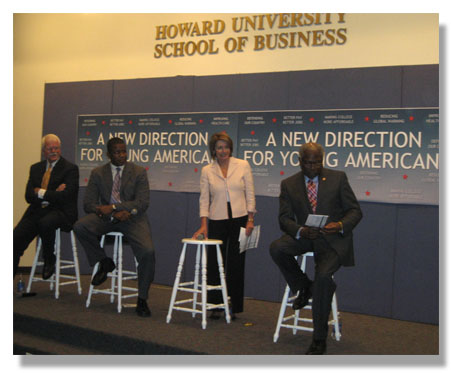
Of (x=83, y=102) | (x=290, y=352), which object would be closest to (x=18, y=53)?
(x=83, y=102)

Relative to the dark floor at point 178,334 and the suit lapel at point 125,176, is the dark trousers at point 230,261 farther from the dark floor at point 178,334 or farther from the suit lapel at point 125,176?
the suit lapel at point 125,176

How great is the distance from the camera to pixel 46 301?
545 cm

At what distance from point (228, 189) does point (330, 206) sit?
101 cm

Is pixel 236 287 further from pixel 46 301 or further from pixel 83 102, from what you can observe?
pixel 83 102

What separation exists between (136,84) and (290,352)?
395 cm

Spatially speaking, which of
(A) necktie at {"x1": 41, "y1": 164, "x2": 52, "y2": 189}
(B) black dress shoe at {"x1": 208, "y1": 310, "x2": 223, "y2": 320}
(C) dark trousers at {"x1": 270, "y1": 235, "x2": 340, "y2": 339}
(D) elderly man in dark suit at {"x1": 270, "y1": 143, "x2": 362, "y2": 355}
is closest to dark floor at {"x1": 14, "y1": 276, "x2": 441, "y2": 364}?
(B) black dress shoe at {"x1": 208, "y1": 310, "x2": 223, "y2": 320}

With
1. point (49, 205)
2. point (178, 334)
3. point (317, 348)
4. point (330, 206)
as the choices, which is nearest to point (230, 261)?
point (178, 334)

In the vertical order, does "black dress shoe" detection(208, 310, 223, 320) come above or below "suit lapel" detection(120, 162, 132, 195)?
below

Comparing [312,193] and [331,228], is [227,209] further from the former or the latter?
[331,228]

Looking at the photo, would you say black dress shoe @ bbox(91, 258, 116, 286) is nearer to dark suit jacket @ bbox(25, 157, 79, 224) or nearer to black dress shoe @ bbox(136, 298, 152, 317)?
black dress shoe @ bbox(136, 298, 152, 317)

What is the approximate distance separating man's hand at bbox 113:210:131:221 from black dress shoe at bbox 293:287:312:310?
5.77ft

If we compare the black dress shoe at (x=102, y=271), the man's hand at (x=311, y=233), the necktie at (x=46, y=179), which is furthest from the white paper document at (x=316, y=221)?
the necktie at (x=46, y=179)

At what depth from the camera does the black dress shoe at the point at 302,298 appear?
13.5 feet

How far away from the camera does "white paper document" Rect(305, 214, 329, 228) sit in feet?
13.3
